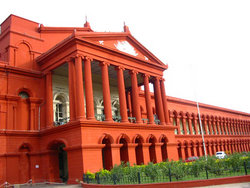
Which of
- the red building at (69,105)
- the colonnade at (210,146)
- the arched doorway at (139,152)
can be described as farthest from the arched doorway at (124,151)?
the colonnade at (210,146)

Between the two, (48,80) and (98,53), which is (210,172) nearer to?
(98,53)

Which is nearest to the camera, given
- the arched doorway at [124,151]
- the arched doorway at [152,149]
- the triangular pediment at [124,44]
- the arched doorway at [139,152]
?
the arched doorway at [124,151]

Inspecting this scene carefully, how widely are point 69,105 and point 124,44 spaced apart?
820 cm

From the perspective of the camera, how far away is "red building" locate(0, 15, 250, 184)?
65.1 feet

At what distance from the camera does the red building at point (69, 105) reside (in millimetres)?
19828

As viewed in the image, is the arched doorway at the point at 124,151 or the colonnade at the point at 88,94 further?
the arched doorway at the point at 124,151

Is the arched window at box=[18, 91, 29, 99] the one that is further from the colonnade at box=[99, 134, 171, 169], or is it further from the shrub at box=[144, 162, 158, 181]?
the shrub at box=[144, 162, 158, 181]

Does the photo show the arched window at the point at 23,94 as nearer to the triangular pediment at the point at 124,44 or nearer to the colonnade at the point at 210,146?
the triangular pediment at the point at 124,44

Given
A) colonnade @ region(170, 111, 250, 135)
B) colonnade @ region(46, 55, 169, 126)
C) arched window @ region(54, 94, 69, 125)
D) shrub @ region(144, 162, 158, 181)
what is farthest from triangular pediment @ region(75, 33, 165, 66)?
colonnade @ region(170, 111, 250, 135)

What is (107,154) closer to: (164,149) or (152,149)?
(152,149)

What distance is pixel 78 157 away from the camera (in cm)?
1856

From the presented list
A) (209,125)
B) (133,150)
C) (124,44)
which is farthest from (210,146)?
(124,44)

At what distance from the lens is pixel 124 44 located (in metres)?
25.3

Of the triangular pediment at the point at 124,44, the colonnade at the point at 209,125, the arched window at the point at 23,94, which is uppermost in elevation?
the triangular pediment at the point at 124,44
